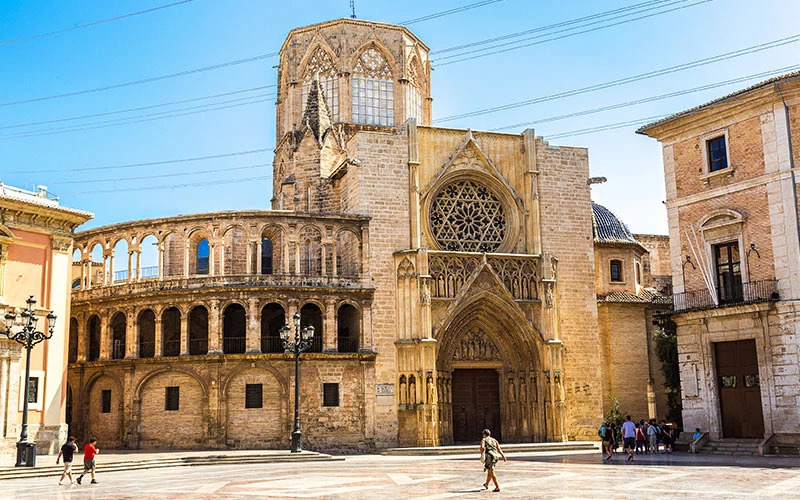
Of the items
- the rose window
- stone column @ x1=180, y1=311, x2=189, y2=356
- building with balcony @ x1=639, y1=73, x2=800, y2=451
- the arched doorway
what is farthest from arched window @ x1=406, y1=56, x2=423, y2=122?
stone column @ x1=180, y1=311, x2=189, y2=356

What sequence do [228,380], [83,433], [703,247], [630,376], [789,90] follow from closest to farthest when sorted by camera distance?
[789,90], [703,247], [228,380], [83,433], [630,376]

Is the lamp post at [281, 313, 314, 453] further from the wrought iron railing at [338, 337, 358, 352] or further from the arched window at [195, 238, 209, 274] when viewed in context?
the arched window at [195, 238, 209, 274]

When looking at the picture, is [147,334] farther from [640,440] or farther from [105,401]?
[640,440]

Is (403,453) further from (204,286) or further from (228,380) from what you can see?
(204,286)

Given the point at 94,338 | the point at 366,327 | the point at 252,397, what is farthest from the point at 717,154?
the point at 94,338

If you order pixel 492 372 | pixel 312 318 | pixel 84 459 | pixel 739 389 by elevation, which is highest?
pixel 312 318

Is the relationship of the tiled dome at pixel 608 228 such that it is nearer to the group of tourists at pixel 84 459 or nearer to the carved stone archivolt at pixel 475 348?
the carved stone archivolt at pixel 475 348

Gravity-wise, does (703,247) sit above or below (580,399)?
above

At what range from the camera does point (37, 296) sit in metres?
29.0

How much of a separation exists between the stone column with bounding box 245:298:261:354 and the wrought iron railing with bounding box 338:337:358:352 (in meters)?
3.91

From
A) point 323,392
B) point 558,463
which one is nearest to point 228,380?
point 323,392

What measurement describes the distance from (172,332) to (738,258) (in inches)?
912

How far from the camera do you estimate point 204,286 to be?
33.3m

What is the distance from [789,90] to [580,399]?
15.4 meters
